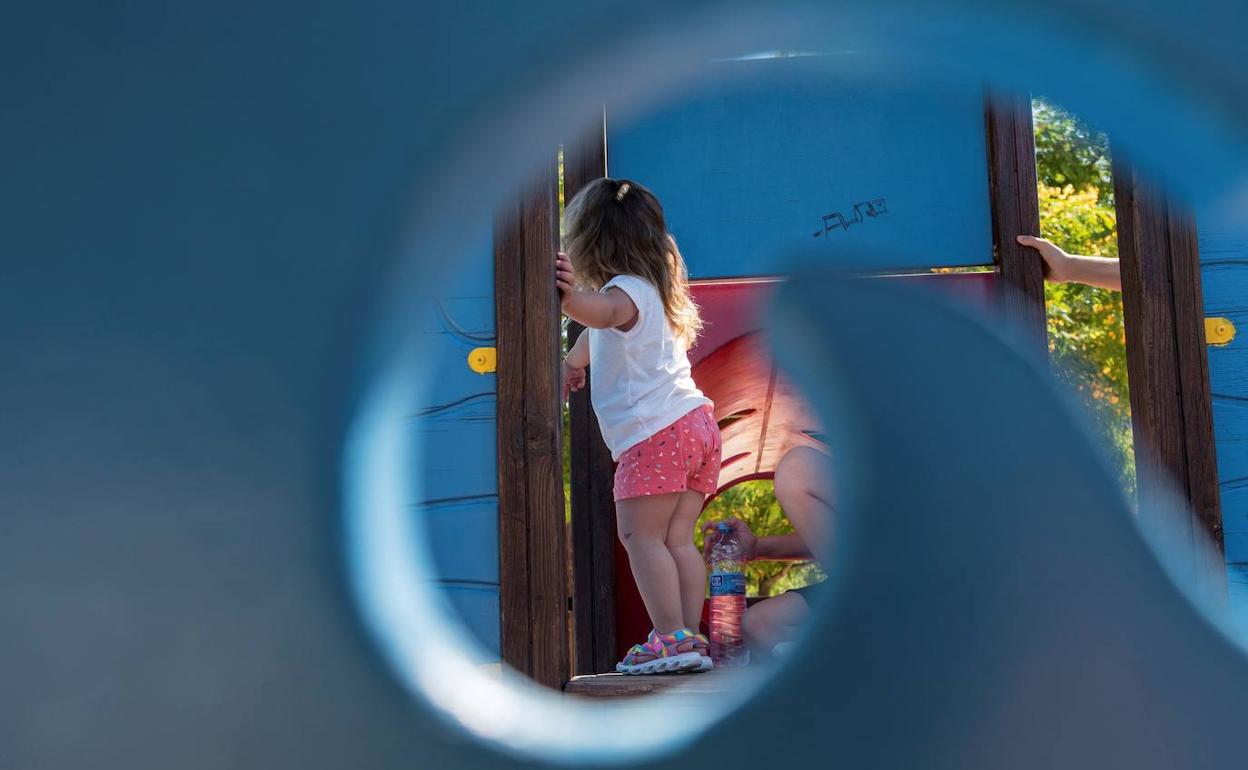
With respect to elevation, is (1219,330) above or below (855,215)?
below

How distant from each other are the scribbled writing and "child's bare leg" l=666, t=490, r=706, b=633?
1.08m

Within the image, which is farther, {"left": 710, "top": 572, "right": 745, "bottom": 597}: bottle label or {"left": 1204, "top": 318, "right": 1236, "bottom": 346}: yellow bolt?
{"left": 710, "top": 572, "right": 745, "bottom": 597}: bottle label

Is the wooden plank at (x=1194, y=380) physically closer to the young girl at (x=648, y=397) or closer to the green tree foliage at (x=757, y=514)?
the young girl at (x=648, y=397)

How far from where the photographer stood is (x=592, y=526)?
3.96m

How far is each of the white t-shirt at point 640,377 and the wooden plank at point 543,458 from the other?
536mm

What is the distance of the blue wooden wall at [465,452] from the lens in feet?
9.58

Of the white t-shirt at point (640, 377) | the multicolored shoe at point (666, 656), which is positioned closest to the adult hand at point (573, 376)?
the white t-shirt at point (640, 377)

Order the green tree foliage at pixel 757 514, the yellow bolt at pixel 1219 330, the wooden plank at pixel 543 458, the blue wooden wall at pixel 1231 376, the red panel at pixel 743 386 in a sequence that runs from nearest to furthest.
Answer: the wooden plank at pixel 543 458 < the blue wooden wall at pixel 1231 376 < the yellow bolt at pixel 1219 330 < the red panel at pixel 743 386 < the green tree foliage at pixel 757 514

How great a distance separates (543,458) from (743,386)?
1.64m

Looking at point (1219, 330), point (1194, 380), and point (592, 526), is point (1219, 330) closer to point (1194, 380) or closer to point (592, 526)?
point (1194, 380)

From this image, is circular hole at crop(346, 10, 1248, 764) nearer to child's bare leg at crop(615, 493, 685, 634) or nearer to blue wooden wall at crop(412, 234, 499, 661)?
blue wooden wall at crop(412, 234, 499, 661)

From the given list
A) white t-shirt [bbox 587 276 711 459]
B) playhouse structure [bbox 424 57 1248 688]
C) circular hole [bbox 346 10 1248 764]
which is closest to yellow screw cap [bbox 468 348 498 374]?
playhouse structure [bbox 424 57 1248 688]

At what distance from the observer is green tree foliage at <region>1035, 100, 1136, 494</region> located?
9508mm

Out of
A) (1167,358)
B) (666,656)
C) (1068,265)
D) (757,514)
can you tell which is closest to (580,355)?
(666,656)
